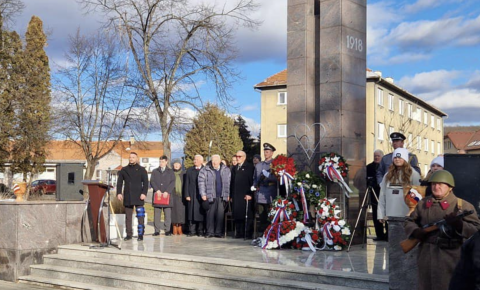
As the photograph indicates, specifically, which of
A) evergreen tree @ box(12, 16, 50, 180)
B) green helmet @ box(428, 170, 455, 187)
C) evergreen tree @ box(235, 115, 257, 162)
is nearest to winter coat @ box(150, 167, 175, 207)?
green helmet @ box(428, 170, 455, 187)

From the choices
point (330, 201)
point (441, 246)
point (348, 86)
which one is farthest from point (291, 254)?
point (441, 246)

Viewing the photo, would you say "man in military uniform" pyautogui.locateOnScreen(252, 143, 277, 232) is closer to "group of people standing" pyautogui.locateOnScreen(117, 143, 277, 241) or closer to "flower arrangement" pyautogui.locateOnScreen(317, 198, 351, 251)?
"group of people standing" pyautogui.locateOnScreen(117, 143, 277, 241)

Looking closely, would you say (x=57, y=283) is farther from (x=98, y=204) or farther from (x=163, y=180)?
(x=163, y=180)

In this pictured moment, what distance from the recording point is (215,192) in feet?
44.8

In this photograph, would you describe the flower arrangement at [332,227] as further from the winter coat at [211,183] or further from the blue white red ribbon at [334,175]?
the winter coat at [211,183]

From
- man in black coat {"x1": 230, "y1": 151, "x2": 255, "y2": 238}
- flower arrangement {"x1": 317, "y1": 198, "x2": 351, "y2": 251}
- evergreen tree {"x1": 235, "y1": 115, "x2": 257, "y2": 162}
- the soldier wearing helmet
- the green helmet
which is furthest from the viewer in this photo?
evergreen tree {"x1": 235, "y1": 115, "x2": 257, "y2": 162}

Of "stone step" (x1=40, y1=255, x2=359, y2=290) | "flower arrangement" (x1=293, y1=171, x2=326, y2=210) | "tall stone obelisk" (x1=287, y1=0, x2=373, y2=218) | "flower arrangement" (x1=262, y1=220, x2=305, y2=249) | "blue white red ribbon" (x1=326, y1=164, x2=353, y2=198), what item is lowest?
"stone step" (x1=40, y1=255, x2=359, y2=290)

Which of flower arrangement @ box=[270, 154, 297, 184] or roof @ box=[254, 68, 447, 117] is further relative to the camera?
roof @ box=[254, 68, 447, 117]

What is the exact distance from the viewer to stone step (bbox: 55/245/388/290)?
7.98m

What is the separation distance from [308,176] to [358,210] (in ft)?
4.41

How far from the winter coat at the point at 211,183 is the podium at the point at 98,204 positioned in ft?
8.21

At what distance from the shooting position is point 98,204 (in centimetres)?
1187

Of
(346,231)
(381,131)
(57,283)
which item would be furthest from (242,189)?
(381,131)

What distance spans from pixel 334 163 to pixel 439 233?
17.8 ft
